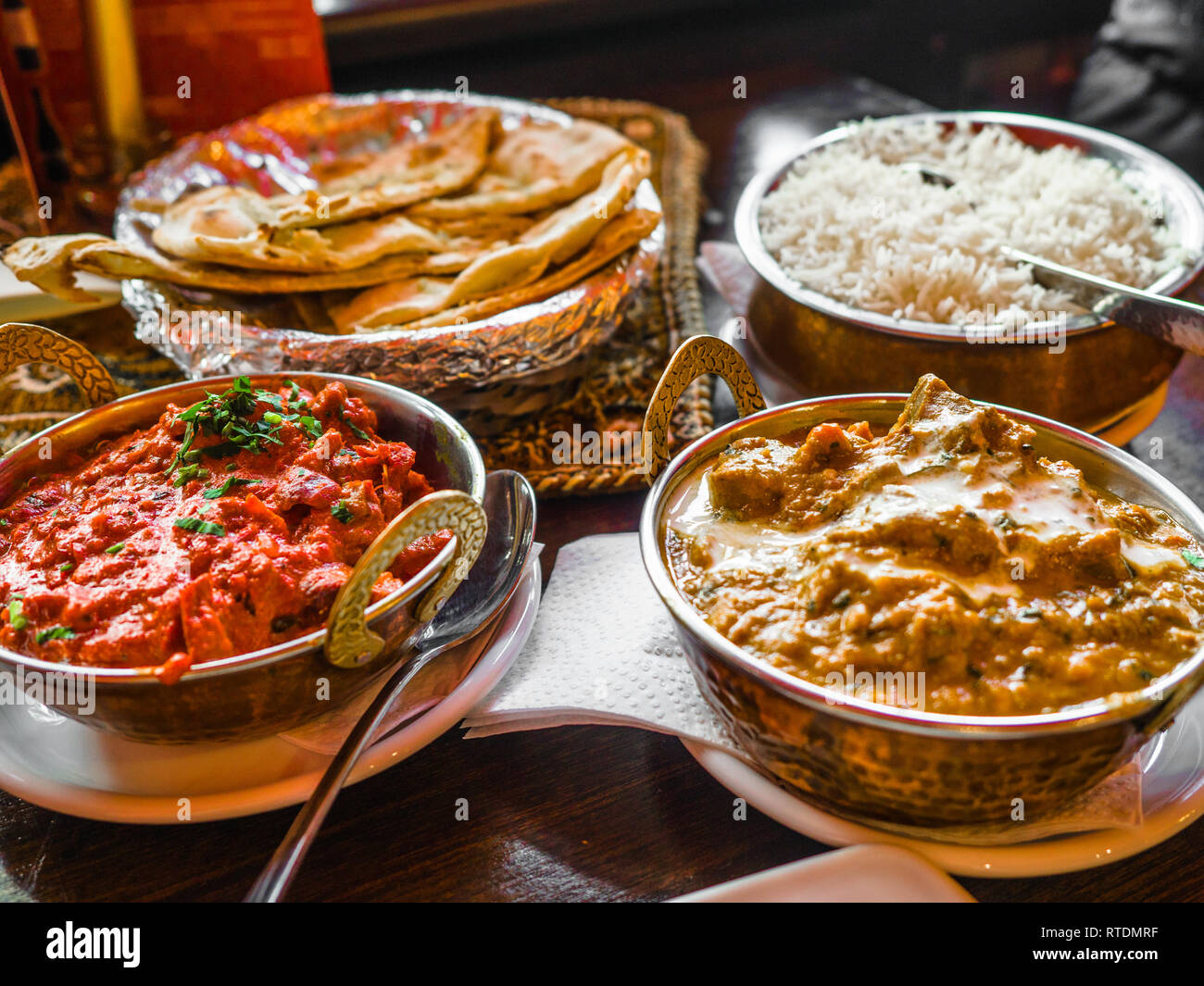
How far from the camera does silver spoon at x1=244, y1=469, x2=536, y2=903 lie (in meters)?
0.81

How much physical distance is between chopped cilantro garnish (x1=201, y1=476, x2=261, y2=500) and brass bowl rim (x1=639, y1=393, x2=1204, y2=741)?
46 cm

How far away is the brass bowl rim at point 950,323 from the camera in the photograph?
4.30ft

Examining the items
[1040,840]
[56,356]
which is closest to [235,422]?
[56,356]

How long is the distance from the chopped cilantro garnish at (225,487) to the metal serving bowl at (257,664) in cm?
20

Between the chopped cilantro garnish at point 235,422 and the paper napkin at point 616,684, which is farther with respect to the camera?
the chopped cilantro garnish at point 235,422

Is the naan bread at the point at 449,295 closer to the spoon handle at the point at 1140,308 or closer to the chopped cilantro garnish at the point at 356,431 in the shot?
the chopped cilantro garnish at the point at 356,431

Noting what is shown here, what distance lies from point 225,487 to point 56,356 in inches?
14.5

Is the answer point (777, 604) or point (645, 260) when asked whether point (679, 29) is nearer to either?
point (645, 260)

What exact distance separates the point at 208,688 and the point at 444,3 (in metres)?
3.50

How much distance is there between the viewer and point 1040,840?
2.79 feet

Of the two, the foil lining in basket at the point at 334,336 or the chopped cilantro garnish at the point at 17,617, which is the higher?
the foil lining in basket at the point at 334,336

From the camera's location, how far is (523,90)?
347 centimetres

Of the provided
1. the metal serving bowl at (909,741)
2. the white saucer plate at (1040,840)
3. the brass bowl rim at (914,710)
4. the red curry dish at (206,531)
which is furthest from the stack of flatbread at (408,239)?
the white saucer plate at (1040,840)

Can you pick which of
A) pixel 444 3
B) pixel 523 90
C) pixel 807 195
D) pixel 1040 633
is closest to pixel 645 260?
pixel 807 195
